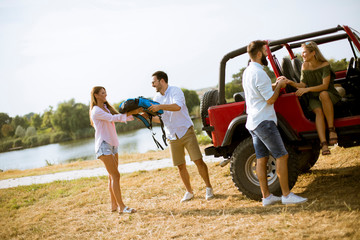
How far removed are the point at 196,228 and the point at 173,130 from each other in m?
1.60

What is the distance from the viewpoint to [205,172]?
17.0ft

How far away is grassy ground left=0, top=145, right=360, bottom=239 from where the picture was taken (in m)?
3.55

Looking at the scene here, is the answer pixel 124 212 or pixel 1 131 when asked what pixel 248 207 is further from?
pixel 1 131

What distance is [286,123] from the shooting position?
13.9 ft

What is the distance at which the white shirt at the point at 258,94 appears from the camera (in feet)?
12.6

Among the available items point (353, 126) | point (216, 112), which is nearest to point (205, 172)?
point (216, 112)

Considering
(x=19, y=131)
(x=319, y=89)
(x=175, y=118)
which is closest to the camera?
(x=319, y=89)

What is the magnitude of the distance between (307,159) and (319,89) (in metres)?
1.59

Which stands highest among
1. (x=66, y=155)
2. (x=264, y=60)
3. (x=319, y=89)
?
(x=264, y=60)

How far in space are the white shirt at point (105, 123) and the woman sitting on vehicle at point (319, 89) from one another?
Answer: 241cm

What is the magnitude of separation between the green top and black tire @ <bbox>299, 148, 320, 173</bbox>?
50.5 inches

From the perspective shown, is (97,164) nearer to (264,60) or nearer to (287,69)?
(287,69)

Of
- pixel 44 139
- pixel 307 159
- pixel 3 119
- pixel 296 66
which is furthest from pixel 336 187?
pixel 44 139

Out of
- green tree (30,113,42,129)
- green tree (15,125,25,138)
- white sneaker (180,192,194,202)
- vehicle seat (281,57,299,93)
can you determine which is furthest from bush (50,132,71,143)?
vehicle seat (281,57,299,93)
